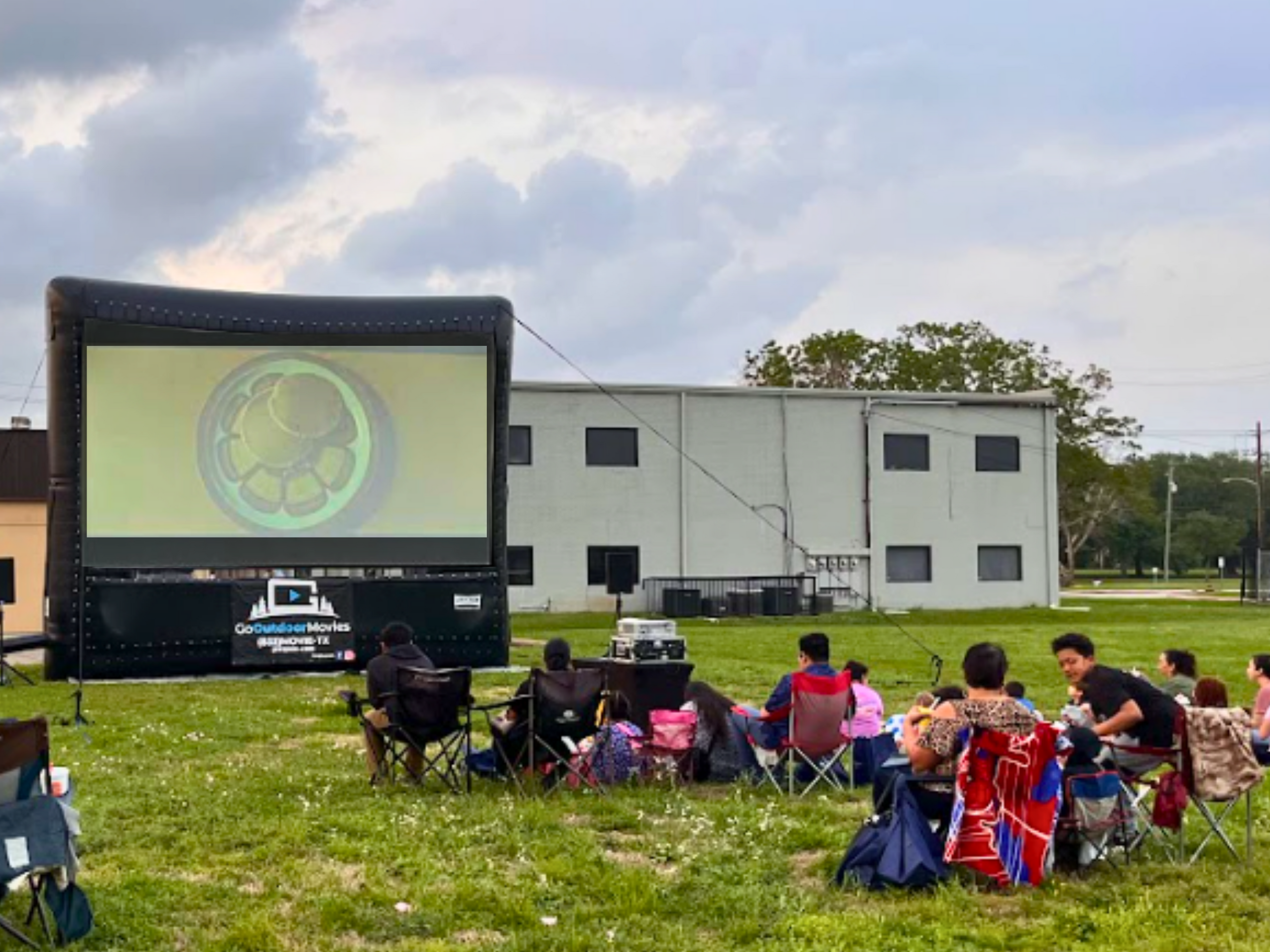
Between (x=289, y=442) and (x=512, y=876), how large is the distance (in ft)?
36.0

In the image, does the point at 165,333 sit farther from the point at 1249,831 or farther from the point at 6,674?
the point at 1249,831

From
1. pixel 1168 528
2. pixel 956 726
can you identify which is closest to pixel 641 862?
pixel 956 726

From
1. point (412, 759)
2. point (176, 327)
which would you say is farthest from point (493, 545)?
point (412, 759)

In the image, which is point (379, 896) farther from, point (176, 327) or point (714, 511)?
point (714, 511)

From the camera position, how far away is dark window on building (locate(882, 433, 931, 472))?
3359 cm

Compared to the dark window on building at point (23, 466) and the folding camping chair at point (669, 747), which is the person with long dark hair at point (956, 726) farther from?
the dark window on building at point (23, 466)

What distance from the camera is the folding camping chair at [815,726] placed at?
778 centimetres

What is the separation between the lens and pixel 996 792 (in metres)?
5.62

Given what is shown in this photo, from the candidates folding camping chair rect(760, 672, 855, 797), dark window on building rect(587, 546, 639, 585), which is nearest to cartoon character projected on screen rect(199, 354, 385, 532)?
folding camping chair rect(760, 672, 855, 797)

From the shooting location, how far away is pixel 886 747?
27.3 ft

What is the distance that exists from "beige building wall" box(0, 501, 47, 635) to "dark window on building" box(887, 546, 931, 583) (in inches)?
688

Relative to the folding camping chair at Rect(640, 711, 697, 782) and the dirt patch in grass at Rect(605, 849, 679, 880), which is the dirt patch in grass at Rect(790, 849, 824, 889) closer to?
the dirt patch in grass at Rect(605, 849, 679, 880)

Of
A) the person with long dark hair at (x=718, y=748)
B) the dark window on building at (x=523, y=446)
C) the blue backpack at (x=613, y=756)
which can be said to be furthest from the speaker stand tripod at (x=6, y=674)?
the dark window on building at (x=523, y=446)

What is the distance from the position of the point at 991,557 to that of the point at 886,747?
26.9m
